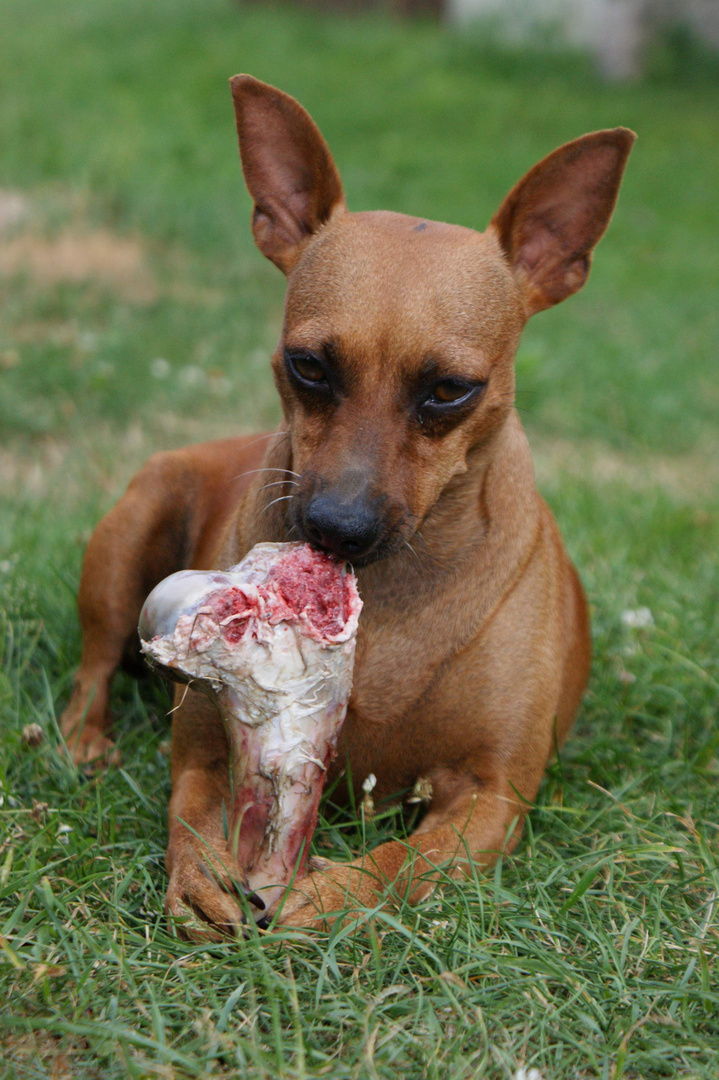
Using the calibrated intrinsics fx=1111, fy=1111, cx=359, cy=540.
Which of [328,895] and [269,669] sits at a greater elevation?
[269,669]

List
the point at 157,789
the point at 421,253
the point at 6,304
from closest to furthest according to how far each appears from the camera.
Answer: the point at 421,253 < the point at 157,789 < the point at 6,304

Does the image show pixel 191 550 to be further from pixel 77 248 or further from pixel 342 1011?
pixel 77 248

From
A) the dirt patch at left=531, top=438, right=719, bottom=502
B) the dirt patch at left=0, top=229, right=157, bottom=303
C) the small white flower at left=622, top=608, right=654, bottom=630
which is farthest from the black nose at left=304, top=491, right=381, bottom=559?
the dirt patch at left=0, top=229, right=157, bottom=303

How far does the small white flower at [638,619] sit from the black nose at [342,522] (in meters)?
1.78

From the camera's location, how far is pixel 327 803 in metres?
2.80

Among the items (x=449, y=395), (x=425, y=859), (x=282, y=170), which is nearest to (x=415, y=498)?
(x=449, y=395)

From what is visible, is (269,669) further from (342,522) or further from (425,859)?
(425,859)

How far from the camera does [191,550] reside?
144 inches

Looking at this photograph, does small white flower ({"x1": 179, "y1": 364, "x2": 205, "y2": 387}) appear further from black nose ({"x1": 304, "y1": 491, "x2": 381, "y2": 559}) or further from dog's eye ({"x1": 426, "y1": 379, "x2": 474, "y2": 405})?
black nose ({"x1": 304, "y1": 491, "x2": 381, "y2": 559})

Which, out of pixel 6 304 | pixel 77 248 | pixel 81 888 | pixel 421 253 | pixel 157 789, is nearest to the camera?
pixel 81 888

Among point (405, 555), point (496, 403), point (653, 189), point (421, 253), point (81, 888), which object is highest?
point (421, 253)

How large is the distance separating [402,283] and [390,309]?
0.09 m

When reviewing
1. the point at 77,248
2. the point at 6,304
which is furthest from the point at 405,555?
the point at 77,248

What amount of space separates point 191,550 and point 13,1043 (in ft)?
6.22
